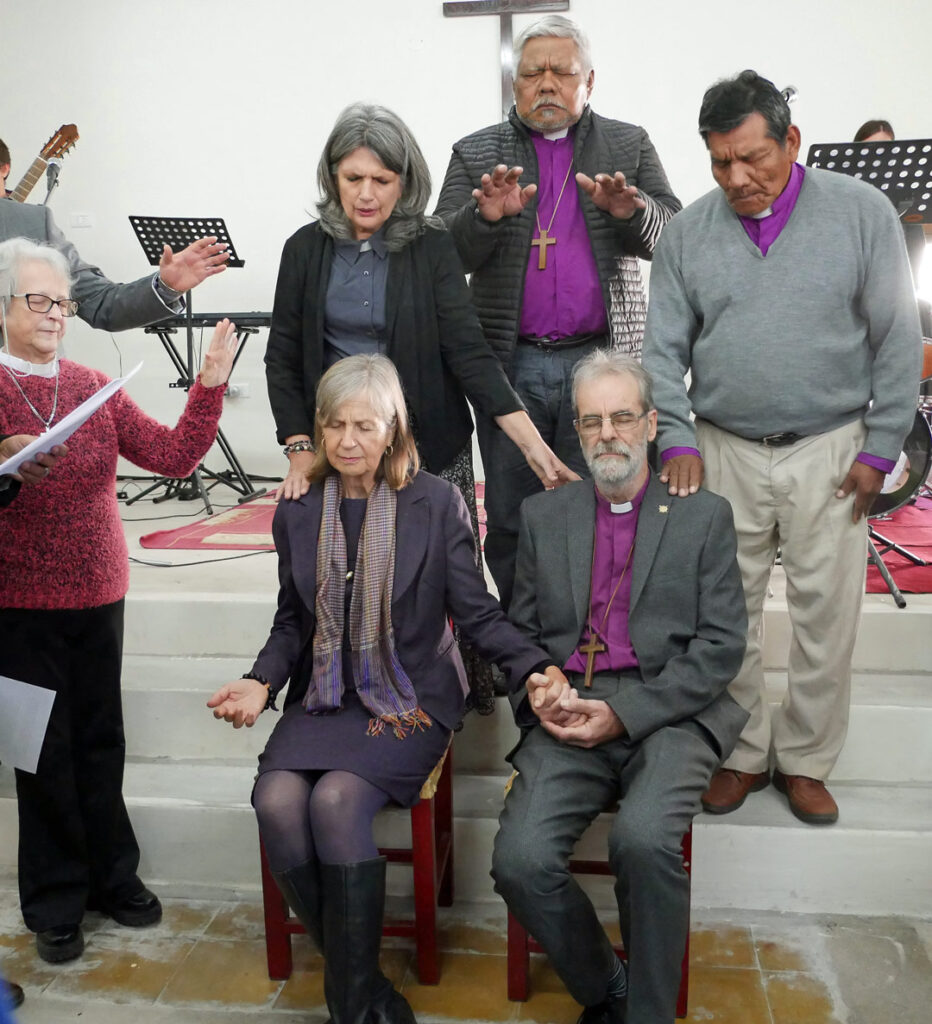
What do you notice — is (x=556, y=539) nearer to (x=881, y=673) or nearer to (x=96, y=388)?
(x=96, y=388)

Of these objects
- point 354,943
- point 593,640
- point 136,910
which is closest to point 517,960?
point 354,943

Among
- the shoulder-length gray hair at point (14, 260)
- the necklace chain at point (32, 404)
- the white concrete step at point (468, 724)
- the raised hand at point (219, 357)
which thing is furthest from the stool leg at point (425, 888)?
the shoulder-length gray hair at point (14, 260)

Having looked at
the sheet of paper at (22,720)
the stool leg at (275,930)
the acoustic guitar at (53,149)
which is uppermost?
the acoustic guitar at (53,149)

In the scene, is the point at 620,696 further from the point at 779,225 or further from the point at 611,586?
the point at 779,225

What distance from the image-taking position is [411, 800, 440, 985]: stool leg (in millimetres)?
2051

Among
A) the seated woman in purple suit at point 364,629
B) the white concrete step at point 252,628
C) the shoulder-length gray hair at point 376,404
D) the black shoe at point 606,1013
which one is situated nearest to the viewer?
the black shoe at point 606,1013

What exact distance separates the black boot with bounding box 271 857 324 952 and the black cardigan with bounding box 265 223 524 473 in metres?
0.94

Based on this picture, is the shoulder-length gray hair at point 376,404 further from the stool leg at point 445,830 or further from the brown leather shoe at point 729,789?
the brown leather shoe at point 729,789

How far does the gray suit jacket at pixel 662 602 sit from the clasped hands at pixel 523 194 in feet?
2.07

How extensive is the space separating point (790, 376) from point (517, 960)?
1.33m

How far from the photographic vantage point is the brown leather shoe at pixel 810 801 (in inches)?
90.9

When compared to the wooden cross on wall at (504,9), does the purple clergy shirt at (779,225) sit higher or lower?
lower

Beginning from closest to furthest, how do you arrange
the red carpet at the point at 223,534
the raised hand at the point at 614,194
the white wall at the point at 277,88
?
the raised hand at the point at 614,194
the red carpet at the point at 223,534
the white wall at the point at 277,88

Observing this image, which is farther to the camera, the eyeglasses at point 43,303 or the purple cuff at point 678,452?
the purple cuff at point 678,452
